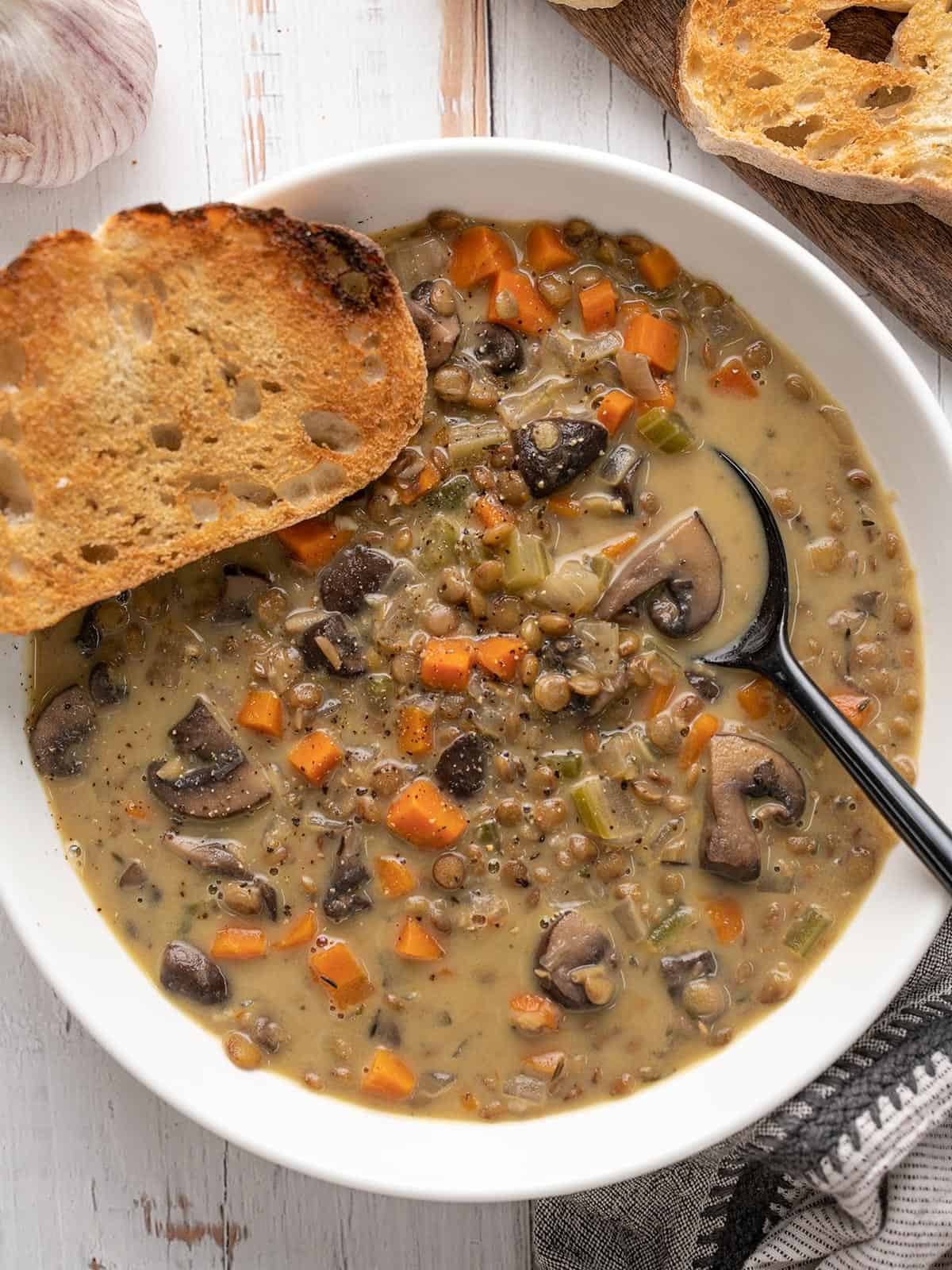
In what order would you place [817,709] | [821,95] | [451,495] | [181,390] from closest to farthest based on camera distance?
[181,390] → [817,709] → [451,495] → [821,95]

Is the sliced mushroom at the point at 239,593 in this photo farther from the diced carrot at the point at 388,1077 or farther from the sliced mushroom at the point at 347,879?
the diced carrot at the point at 388,1077

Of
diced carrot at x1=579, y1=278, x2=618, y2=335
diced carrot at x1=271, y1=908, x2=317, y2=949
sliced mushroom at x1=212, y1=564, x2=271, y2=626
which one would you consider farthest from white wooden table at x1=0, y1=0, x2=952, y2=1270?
sliced mushroom at x1=212, y1=564, x2=271, y2=626

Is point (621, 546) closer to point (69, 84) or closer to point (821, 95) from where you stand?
point (821, 95)

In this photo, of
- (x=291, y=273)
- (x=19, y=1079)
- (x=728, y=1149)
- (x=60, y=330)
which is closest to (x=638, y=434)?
(x=291, y=273)

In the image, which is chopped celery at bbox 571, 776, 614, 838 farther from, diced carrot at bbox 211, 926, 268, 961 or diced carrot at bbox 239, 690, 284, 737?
diced carrot at bbox 211, 926, 268, 961

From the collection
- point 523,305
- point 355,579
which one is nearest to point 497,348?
point 523,305

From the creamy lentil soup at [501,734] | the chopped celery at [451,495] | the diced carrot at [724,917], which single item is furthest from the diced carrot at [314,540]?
the diced carrot at [724,917]
